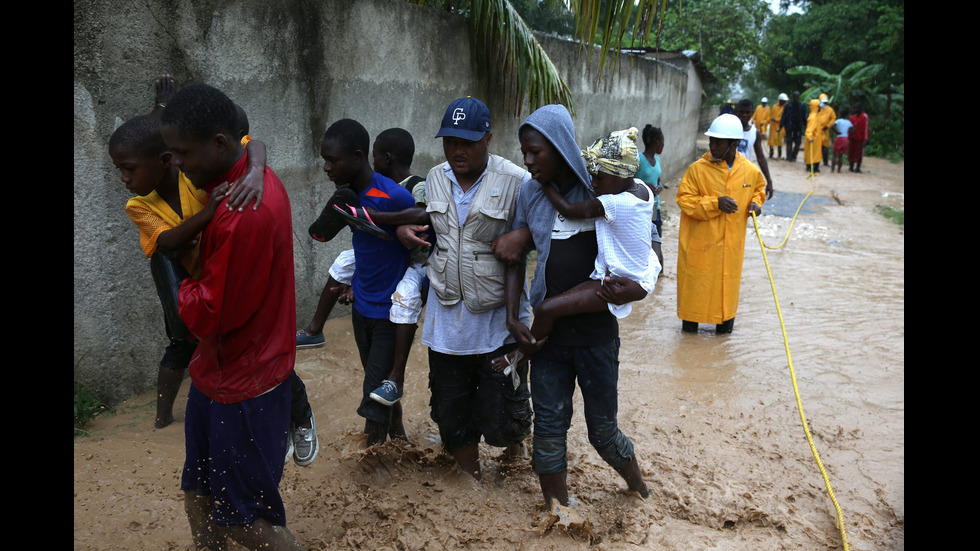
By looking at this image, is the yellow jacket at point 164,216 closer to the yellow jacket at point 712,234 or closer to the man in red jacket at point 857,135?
the yellow jacket at point 712,234

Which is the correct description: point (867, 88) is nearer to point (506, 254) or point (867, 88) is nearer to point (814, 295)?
point (814, 295)

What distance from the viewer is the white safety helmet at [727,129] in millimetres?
5465

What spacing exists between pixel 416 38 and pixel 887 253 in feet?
23.7

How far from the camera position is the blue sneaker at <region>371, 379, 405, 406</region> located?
129 inches

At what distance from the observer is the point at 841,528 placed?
3113mm

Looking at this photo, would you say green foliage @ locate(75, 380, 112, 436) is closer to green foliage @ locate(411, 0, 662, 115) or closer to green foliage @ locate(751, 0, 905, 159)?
green foliage @ locate(411, 0, 662, 115)

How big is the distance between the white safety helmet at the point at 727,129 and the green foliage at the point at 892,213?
8.18m

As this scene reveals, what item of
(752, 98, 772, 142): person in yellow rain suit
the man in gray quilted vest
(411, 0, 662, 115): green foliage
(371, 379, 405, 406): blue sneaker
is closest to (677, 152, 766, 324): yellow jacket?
(411, 0, 662, 115): green foliage

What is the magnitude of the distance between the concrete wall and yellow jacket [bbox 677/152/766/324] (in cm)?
257

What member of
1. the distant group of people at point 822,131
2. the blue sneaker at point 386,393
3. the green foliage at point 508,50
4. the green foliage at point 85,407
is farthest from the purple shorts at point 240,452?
the distant group of people at point 822,131

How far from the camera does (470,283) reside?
3133 mm

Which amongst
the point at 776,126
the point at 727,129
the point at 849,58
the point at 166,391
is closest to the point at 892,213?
the point at 776,126

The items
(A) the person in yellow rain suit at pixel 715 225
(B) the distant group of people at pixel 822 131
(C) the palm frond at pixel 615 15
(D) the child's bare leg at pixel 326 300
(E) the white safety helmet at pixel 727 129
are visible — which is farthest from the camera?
(B) the distant group of people at pixel 822 131
